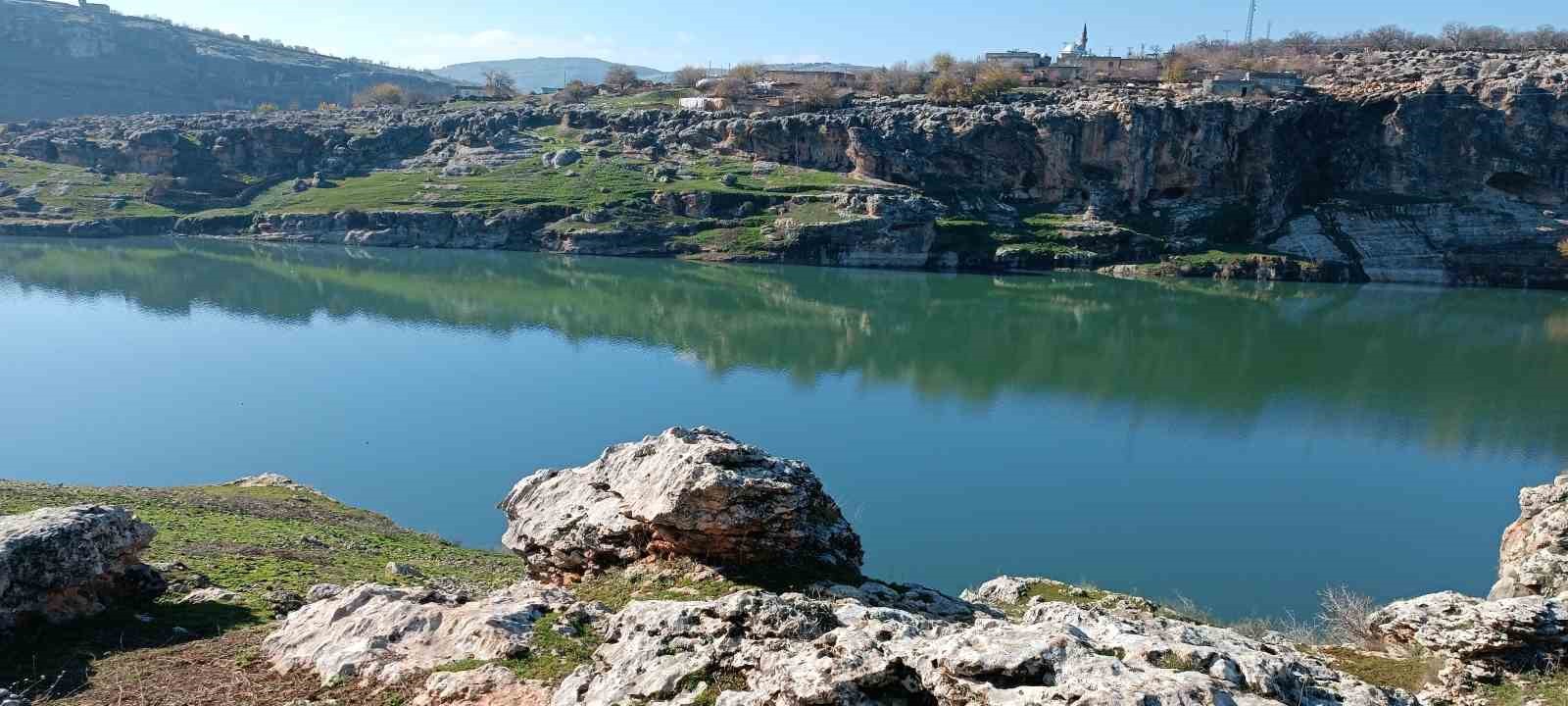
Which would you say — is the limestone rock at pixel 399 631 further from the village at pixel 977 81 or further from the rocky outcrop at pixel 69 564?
the village at pixel 977 81

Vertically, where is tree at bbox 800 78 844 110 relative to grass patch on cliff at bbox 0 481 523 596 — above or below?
above

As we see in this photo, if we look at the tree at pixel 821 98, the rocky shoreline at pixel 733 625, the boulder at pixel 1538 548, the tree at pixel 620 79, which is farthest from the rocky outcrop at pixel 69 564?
the tree at pixel 620 79

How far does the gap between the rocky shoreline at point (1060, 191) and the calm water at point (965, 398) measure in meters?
7.31

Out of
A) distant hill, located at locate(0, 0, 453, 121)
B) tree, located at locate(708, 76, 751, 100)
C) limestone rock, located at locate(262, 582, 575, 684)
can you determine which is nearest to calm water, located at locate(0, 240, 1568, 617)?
limestone rock, located at locate(262, 582, 575, 684)

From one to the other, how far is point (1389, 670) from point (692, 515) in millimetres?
8560

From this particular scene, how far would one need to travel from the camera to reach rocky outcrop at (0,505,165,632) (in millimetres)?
11195

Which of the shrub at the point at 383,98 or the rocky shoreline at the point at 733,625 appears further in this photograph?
the shrub at the point at 383,98

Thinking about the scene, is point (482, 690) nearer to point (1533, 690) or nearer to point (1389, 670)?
point (1389, 670)

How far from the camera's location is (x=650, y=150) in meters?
104

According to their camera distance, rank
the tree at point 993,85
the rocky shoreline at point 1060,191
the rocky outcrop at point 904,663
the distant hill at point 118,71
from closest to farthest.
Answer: the rocky outcrop at point 904,663, the rocky shoreline at point 1060,191, the tree at point 993,85, the distant hill at point 118,71

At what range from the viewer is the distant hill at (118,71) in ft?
506

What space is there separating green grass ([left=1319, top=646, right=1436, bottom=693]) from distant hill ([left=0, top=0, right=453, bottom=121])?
18886 cm

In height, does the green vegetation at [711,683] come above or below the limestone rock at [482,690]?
above

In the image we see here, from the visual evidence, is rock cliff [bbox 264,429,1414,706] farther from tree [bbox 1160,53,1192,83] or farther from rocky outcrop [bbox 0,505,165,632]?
tree [bbox 1160,53,1192,83]
